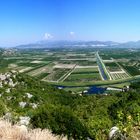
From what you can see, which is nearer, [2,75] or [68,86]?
[2,75]

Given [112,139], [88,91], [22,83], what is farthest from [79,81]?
[112,139]

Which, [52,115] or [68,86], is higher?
[52,115]

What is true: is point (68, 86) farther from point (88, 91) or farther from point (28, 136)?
point (28, 136)

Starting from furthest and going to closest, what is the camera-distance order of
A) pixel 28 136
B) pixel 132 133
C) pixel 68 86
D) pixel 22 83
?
pixel 68 86, pixel 22 83, pixel 132 133, pixel 28 136

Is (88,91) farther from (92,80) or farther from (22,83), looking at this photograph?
(22,83)

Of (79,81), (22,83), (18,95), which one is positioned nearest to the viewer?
(18,95)

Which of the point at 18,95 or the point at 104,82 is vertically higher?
the point at 18,95

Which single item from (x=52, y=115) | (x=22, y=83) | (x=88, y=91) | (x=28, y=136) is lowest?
(x=88, y=91)

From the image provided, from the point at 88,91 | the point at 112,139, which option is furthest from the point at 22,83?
the point at 112,139

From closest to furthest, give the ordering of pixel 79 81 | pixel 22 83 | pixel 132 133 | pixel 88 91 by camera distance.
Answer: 1. pixel 132 133
2. pixel 22 83
3. pixel 88 91
4. pixel 79 81
